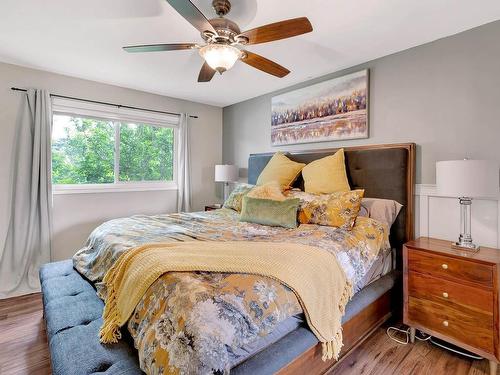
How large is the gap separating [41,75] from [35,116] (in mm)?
509

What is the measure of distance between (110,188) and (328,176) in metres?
2.82

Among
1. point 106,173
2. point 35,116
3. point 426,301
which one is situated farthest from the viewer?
point 106,173

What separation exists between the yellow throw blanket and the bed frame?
1.14 ft

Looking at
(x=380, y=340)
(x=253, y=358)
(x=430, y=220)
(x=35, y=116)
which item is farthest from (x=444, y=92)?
(x=35, y=116)

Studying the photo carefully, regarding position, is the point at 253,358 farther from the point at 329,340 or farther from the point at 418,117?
the point at 418,117

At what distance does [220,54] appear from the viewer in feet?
5.89

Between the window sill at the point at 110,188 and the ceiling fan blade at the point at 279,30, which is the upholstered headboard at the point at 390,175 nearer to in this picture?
the ceiling fan blade at the point at 279,30

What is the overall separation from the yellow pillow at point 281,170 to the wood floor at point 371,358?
1.69 meters

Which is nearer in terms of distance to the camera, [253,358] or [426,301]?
[253,358]

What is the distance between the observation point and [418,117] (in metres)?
2.40

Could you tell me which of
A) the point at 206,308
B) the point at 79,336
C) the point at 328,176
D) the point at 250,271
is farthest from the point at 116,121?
the point at 206,308

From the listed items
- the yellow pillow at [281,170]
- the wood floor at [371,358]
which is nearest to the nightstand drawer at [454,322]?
the wood floor at [371,358]

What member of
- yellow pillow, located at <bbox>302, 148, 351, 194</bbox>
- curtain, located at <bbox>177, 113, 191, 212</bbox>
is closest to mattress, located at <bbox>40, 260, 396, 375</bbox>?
yellow pillow, located at <bbox>302, 148, 351, 194</bbox>

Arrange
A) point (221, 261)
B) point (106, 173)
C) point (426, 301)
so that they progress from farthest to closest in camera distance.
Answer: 1. point (106, 173)
2. point (426, 301)
3. point (221, 261)
